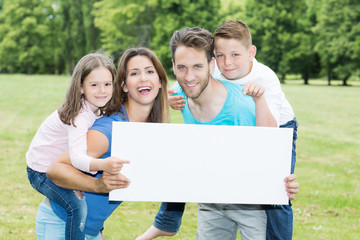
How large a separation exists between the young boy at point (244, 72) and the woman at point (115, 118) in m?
0.26

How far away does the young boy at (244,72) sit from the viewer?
293 centimetres

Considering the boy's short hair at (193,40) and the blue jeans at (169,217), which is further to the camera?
the blue jeans at (169,217)

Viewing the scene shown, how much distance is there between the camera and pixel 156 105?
2953 mm

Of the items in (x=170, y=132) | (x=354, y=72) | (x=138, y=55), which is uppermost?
(x=138, y=55)

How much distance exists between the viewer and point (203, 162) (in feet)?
7.67

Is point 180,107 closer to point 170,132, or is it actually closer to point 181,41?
point 181,41

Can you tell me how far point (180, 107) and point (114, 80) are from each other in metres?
0.53

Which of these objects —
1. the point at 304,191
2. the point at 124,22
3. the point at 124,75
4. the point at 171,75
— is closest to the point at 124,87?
the point at 124,75

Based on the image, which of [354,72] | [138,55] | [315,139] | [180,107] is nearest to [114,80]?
[138,55]

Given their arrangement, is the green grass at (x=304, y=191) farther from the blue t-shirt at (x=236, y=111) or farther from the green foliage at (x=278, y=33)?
the green foliage at (x=278, y=33)

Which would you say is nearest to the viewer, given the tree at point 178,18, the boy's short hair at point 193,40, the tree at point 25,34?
the boy's short hair at point 193,40

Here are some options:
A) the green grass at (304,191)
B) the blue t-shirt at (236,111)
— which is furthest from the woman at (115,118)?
the green grass at (304,191)

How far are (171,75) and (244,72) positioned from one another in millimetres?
38246

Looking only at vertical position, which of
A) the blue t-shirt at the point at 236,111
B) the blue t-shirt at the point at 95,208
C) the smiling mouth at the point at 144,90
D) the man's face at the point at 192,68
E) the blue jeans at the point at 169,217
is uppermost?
the man's face at the point at 192,68
